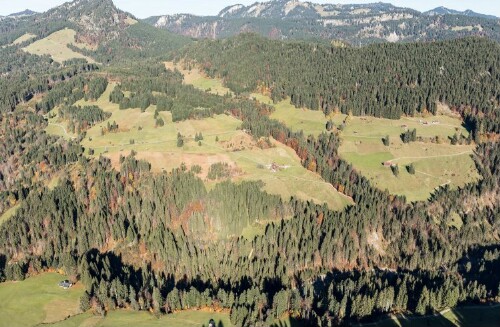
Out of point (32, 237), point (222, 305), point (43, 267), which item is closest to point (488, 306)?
point (222, 305)

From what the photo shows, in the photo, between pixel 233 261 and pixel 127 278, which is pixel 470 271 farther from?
pixel 127 278

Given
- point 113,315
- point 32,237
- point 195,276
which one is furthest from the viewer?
point 32,237

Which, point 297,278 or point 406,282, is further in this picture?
point 297,278

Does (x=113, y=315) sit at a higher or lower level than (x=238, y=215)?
lower

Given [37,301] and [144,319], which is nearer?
[144,319]

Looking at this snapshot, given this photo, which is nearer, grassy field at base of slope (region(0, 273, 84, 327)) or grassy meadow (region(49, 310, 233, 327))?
grassy meadow (region(49, 310, 233, 327))

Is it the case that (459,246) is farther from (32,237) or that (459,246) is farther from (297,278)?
(32,237)

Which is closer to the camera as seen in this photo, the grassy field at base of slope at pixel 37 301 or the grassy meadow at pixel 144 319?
the grassy meadow at pixel 144 319

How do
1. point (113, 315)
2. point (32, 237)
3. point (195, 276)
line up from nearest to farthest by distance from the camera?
point (113, 315), point (195, 276), point (32, 237)
